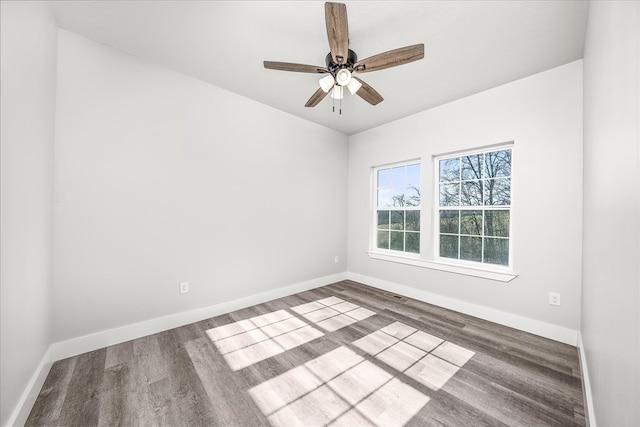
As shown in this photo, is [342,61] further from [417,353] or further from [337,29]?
[417,353]

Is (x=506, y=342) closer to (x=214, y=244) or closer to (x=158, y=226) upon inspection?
(x=214, y=244)

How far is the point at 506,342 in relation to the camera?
7.51 ft

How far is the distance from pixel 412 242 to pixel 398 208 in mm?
570

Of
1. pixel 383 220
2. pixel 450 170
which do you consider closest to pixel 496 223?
pixel 450 170

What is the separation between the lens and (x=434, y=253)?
332 cm

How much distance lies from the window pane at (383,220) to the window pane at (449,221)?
0.87 m

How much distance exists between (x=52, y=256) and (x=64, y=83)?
1414 mm

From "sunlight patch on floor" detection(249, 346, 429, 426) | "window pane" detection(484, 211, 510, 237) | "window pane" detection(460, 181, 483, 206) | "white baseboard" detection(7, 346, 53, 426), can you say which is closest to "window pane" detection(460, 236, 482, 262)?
"window pane" detection(484, 211, 510, 237)

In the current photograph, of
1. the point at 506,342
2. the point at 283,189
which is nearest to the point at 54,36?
the point at 283,189

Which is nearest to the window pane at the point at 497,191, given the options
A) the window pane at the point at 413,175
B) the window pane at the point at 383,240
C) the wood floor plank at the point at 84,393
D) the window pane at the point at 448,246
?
the window pane at the point at 448,246

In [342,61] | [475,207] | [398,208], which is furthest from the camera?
[398,208]

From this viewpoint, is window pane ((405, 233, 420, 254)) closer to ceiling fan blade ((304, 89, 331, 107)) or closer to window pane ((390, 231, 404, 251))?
window pane ((390, 231, 404, 251))

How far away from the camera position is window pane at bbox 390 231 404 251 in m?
3.79

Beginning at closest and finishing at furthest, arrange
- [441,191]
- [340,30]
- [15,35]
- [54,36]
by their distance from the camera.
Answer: [15,35], [340,30], [54,36], [441,191]
